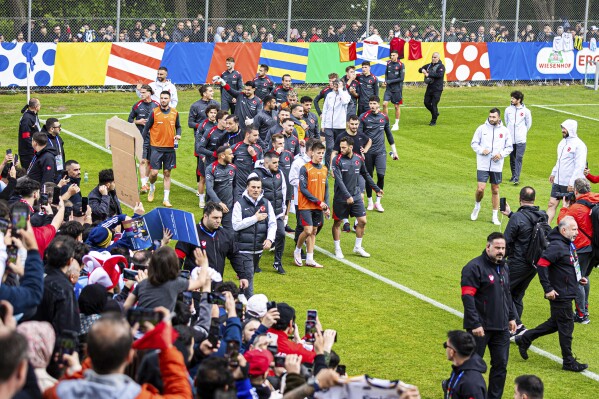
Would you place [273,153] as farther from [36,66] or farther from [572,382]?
[36,66]

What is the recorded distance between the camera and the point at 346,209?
1688 centimetres

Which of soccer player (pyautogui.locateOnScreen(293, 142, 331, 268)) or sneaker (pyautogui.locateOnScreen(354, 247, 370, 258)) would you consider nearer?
soccer player (pyautogui.locateOnScreen(293, 142, 331, 268))

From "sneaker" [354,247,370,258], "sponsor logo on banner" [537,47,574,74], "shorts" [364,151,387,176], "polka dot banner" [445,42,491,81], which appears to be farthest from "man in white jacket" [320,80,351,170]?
"sponsor logo on banner" [537,47,574,74]

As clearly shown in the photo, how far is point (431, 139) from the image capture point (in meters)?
27.5

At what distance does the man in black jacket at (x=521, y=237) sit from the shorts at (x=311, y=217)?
3868mm

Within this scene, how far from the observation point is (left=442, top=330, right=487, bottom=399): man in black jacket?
29.2 feet

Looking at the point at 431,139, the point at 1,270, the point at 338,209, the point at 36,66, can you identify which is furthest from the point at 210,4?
the point at 1,270

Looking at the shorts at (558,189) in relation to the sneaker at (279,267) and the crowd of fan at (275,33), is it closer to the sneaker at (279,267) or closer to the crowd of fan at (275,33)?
the sneaker at (279,267)

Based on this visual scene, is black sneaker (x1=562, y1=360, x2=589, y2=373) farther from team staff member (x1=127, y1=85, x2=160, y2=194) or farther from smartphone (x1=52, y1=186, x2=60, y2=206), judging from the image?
team staff member (x1=127, y1=85, x2=160, y2=194)

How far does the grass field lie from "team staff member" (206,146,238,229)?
1135 millimetres

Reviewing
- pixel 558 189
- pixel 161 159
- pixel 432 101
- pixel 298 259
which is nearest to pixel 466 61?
pixel 432 101

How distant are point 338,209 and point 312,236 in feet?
2.50

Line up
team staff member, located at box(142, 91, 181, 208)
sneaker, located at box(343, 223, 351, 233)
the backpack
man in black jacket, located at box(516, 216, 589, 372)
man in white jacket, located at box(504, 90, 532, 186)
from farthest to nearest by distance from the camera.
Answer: man in white jacket, located at box(504, 90, 532, 186) → team staff member, located at box(142, 91, 181, 208) → sneaker, located at box(343, 223, 351, 233) → the backpack → man in black jacket, located at box(516, 216, 589, 372)

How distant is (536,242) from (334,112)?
384 inches
